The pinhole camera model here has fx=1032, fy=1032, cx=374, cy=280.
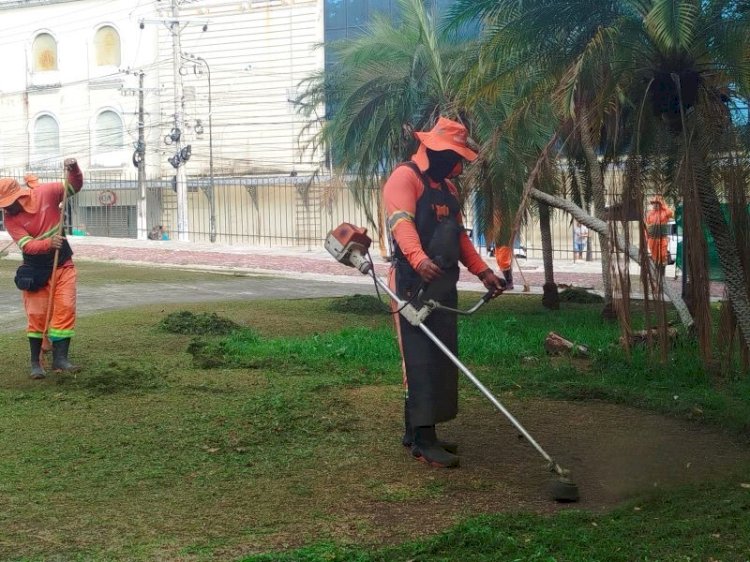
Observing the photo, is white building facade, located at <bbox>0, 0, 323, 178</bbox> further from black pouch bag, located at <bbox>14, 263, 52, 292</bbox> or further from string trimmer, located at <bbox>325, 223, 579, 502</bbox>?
string trimmer, located at <bbox>325, 223, 579, 502</bbox>

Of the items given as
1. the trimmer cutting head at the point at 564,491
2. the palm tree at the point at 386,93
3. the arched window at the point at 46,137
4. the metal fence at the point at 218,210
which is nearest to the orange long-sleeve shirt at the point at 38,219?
the palm tree at the point at 386,93

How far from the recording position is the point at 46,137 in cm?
4788

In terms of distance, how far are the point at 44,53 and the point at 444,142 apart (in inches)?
1799

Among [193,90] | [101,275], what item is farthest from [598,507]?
[193,90]

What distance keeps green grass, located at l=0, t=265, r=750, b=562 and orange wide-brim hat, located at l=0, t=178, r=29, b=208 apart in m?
1.45

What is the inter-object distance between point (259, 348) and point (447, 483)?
4.65 metres

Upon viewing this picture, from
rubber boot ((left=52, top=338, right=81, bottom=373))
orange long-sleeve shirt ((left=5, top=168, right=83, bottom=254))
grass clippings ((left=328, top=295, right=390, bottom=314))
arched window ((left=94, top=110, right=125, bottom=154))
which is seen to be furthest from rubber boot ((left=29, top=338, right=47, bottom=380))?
arched window ((left=94, top=110, right=125, bottom=154))

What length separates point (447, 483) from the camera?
5.37 m

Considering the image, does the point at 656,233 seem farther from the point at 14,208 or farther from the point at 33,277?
the point at 14,208

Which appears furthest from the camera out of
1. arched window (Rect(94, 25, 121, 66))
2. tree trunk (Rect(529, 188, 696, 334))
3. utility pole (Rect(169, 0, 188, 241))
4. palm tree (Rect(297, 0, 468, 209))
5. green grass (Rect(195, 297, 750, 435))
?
arched window (Rect(94, 25, 121, 66))

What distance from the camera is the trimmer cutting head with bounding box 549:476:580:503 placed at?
4.98 metres

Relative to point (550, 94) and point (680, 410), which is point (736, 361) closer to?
point (680, 410)

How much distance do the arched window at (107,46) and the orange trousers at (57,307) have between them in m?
39.6

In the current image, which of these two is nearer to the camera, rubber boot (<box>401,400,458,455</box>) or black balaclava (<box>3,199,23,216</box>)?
rubber boot (<box>401,400,458,455</box>)
